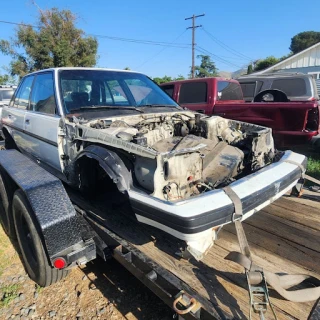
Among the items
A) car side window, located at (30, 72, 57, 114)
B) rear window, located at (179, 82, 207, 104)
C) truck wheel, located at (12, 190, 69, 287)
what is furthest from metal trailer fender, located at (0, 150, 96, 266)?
rear window, located at (179, 82, 207, 104)

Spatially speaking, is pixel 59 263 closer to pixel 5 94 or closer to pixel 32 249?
pixel 32 249

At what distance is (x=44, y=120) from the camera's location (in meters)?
3.34

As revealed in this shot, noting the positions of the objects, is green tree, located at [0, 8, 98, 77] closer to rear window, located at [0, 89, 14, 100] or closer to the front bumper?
rear window, located at [0, 89, 14, 100]

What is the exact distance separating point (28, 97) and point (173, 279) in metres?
3.57

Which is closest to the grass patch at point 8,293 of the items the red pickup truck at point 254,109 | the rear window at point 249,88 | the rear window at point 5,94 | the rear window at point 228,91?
the red pickup truck at point 254,109

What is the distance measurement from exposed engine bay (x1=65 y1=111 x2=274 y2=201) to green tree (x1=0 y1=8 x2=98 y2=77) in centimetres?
2010

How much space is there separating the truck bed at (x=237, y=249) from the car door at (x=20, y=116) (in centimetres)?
163

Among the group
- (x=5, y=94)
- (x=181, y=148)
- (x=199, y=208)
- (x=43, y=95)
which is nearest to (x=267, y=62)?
(x=5, y=94)

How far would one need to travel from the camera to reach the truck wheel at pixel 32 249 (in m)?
2.33

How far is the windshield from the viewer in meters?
3.26

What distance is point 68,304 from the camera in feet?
7.90

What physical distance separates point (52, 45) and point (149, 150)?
21970mm

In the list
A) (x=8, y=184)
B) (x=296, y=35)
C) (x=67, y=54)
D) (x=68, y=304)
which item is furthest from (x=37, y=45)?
(x=296, y=35)

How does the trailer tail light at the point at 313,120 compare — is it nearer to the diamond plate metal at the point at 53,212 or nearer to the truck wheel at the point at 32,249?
the diamond plate metal at the point at 53,212
